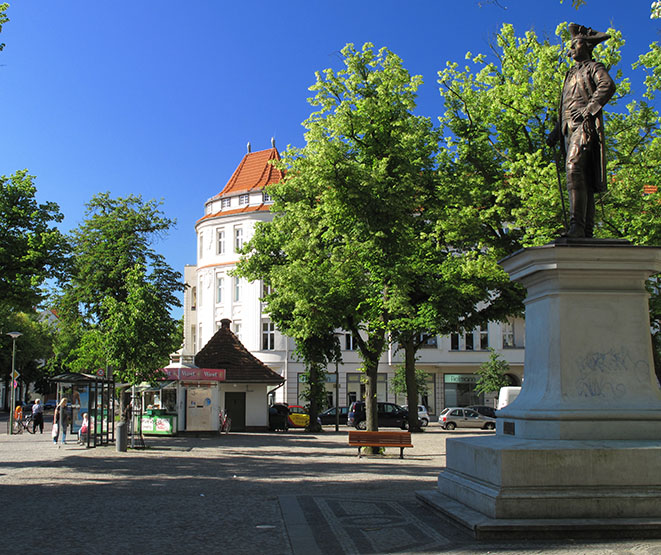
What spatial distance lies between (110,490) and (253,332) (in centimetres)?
4434

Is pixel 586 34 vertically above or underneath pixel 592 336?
above

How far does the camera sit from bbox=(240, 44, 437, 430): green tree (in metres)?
20.3

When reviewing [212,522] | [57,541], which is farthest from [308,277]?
[57,541]

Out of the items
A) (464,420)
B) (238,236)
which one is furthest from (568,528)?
(238,236)

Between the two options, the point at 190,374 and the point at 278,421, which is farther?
the point at 278,421

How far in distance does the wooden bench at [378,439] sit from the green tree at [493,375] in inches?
1285

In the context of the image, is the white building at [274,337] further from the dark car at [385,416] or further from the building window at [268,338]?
the dark car at [385,416]

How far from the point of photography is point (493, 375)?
52.2 m

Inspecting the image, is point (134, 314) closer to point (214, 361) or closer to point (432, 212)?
point (432, 212)

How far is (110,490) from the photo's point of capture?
13242 millimetres

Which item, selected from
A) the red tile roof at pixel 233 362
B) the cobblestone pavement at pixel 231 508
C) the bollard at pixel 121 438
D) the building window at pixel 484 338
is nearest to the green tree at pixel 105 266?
the red tile roof at pixel 233 362

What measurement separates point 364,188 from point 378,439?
713cm

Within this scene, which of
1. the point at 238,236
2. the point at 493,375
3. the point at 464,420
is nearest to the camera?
the point at 464,420

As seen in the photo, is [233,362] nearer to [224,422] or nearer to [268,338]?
[224,422]
